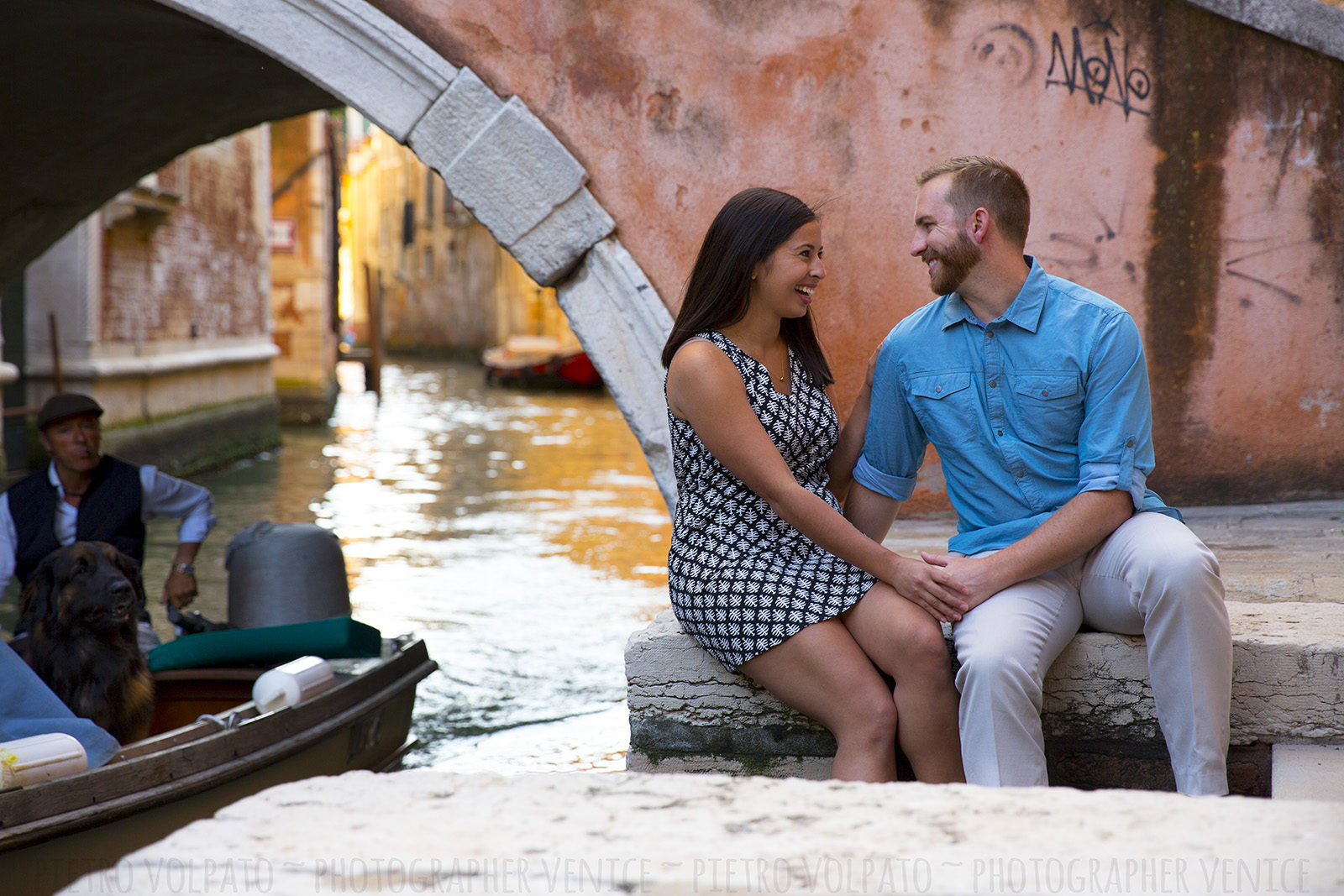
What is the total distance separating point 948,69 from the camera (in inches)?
149

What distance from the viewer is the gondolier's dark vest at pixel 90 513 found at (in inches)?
159

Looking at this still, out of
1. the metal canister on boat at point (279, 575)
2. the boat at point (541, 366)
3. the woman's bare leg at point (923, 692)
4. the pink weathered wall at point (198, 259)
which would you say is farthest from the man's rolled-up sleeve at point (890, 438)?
the boat at point (541, 366)

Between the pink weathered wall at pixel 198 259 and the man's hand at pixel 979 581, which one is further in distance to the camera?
the pink weathered wall at pixel 198 259

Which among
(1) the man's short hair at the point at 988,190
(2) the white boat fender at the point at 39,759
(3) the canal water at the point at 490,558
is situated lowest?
(3) the canal water at the point at 490,558

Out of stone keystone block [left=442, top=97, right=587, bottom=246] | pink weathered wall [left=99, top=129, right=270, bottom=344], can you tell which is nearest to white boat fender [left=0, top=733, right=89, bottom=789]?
stone keystone block [left=442, top=97, right=587, bottom=246]

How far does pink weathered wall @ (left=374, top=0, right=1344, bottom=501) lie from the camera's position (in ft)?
12.3

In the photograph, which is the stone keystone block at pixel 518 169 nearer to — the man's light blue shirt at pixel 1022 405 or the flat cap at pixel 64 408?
the flat cap at pixel 64 408

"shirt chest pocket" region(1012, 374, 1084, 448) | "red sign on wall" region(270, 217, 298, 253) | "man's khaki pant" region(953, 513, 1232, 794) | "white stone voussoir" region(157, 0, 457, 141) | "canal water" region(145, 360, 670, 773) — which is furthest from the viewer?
"red sign on wall" region(270, 217, 298, 253)

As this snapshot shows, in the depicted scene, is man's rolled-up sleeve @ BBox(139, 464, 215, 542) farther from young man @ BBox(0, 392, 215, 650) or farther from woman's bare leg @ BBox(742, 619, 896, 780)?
woman's bare leg @ BBox(742, 619, 896, 780)

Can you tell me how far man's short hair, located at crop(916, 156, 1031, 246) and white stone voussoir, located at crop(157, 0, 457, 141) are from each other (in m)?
1.98

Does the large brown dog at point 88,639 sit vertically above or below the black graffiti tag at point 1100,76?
below

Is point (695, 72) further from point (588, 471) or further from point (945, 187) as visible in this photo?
point (588, 471)

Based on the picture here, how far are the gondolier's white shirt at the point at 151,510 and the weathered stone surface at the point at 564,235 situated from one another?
1.45m

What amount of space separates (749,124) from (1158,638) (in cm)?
225
